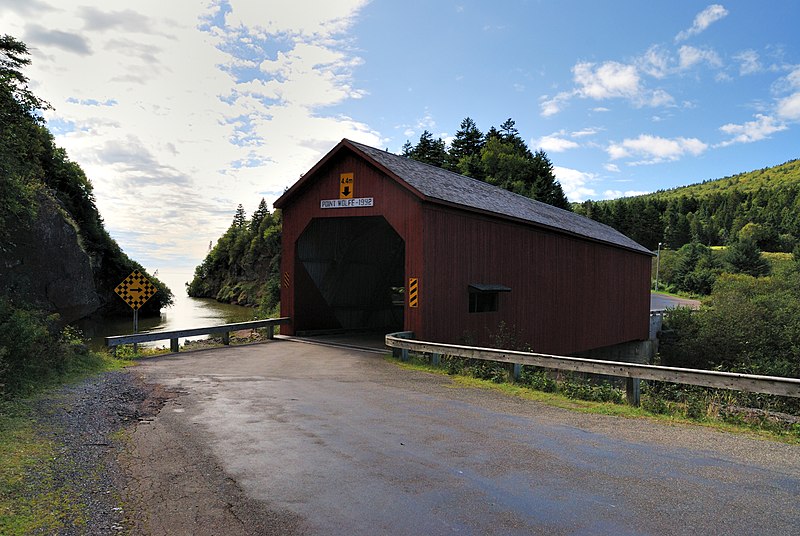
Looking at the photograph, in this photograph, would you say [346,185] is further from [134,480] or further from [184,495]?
[184,495]

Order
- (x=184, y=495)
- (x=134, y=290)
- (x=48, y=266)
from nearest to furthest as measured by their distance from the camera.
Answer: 1. (x=184, y=495)
2. (x=48, y=266)
3. (x=134, y=290)

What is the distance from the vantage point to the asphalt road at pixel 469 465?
395 cm

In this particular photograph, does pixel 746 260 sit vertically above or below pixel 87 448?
above

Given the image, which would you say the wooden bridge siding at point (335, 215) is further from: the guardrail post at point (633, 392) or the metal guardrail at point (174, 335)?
the guardrail post at point (633, 392)

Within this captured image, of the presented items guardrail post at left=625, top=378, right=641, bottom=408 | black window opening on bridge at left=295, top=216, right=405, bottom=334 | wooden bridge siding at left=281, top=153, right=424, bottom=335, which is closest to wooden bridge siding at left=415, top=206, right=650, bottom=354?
wooden bridge siding at left=281, top=153, right=424, bottom=335

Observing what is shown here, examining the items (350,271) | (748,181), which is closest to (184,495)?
(350,271)

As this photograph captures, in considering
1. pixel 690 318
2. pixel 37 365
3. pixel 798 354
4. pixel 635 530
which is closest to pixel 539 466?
pixel 635 530

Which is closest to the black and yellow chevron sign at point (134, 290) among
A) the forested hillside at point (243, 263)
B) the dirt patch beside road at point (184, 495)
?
the dirt patch beside road at point (184, 495)

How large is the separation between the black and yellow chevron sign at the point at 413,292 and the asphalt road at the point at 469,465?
17.6 ft

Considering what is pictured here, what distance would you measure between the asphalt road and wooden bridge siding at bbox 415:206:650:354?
623cm

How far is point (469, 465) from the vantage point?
5.15 meters

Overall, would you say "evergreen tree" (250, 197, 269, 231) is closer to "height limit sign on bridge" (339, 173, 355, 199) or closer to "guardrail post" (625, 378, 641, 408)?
"height limit sign on bridge" (339, 173, 355, 199)

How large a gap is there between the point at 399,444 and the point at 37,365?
6516 millimetres

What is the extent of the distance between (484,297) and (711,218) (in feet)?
410
